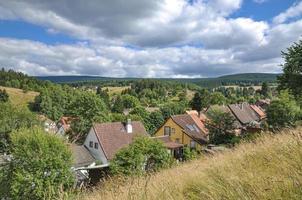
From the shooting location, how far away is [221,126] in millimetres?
39156

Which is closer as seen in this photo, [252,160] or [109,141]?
[252,160]

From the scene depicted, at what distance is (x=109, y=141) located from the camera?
110ft

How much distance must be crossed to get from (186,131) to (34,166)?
1080 inches

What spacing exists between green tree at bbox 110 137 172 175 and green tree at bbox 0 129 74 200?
2962 mm

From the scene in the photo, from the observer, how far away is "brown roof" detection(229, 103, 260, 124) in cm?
6287

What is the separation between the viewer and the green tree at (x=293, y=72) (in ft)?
78.2

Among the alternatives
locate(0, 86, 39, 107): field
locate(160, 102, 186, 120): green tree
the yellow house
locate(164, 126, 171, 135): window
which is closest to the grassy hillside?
the yellow house

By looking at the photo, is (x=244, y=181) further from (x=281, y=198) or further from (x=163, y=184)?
(x=163, y=184)

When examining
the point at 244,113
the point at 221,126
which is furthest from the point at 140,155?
the point at 244,113

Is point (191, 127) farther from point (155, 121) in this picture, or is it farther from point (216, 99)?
point (216, 99)

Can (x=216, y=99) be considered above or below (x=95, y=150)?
below

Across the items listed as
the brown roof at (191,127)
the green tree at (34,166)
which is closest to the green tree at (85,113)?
the brown roof at (191,127)

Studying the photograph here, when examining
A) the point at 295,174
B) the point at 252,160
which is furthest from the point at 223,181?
the point at 252,160

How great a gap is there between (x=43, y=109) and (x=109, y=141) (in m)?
75.5
